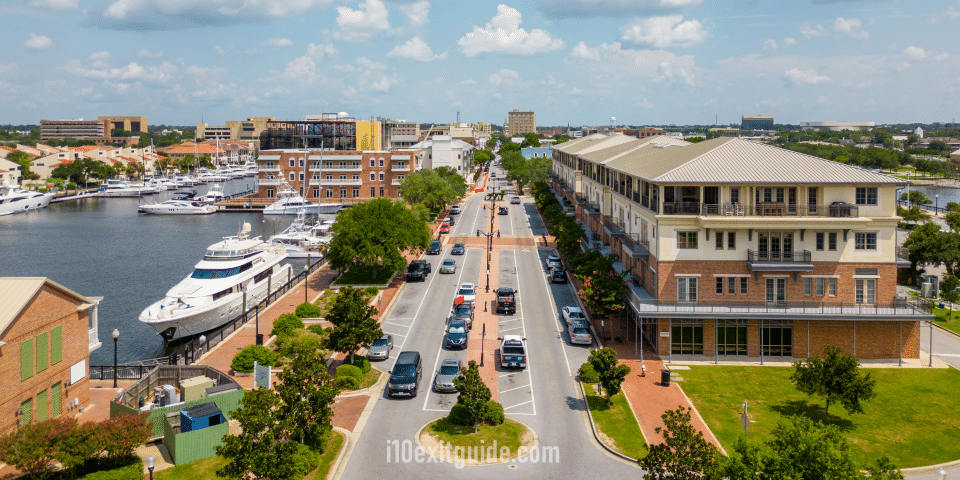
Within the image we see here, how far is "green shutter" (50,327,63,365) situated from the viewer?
1138 inches

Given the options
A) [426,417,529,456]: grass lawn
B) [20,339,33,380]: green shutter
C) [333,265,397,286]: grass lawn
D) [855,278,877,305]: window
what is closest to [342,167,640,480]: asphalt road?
[426,417,529,456]: grass lawn

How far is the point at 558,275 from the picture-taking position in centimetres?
6112

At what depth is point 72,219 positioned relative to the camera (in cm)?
12862

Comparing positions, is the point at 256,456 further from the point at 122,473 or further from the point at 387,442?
the point at 387,442

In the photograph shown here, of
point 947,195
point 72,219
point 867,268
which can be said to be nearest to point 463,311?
point 867,268

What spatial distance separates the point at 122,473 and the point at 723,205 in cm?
3317

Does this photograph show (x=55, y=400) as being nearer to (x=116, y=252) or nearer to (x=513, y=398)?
(x=513, y=398)

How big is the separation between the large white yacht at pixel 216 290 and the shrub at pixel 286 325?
810cm

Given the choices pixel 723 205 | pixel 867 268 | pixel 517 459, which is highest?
pixel 723 205

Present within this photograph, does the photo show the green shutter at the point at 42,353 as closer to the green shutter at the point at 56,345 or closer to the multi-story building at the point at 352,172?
the green shutter at the point at 56,345

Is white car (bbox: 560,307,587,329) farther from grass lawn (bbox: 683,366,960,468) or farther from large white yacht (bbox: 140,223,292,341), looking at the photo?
large white yacht (bbox: 140,223,292,341)

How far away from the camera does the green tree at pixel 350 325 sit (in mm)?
36000

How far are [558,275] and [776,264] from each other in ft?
79.1

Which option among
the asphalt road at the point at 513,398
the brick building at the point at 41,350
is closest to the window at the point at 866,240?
the asphalt road at the point at 513,398
